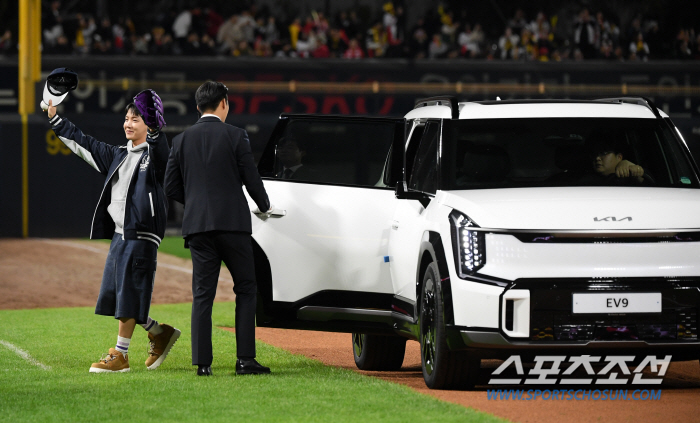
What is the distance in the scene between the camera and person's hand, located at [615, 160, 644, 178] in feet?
24.3

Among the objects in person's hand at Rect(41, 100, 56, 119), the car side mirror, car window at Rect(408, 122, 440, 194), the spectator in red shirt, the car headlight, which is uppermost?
the spectator in red shirt

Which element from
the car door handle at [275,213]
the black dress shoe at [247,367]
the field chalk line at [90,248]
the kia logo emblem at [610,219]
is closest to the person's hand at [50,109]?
the car door handle at [275,213]

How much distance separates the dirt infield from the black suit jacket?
1608 mm

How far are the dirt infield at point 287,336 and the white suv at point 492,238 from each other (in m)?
0.31

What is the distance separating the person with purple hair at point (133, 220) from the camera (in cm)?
783

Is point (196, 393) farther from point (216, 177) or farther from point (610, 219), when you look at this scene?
point (610, 219)

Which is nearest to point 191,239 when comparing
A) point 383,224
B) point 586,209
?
point 383,224

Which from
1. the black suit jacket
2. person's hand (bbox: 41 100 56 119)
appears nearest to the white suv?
the black suit jacket

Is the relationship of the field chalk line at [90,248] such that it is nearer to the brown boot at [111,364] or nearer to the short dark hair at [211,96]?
the brown boot at [111,364]

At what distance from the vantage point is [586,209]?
258 inches

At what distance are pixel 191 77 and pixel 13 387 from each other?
1912 cm

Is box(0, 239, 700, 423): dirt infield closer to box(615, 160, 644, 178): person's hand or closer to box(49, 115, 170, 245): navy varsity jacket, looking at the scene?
box(615, 160, 644, 178): person's hand

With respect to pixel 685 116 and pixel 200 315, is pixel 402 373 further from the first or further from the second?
pixel 685 116

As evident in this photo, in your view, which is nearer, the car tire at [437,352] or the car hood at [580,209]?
the car hood at [580,209]
